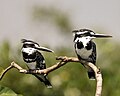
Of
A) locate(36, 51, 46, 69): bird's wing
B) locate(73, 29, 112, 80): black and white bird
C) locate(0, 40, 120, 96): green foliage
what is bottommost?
locate(0, 40, 120, 96): green foliage

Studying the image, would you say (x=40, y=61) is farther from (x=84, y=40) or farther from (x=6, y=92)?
(x=6, y=92)

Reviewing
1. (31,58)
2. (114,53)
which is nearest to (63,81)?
(114,53)

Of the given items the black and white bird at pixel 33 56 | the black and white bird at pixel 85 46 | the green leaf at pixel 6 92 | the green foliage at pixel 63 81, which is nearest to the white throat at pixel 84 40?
the black and white bird at pixel 85 46

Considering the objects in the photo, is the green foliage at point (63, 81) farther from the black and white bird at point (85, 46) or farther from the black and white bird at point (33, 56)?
the black and white bird at point (85, 46)

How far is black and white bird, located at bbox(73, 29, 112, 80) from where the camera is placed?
6.54 feet

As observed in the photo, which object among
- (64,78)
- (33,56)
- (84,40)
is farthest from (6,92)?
(64,78)

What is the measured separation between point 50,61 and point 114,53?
1009 mm

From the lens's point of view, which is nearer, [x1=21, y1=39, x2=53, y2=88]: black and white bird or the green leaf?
the green leaf

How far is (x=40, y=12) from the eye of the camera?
6.66m

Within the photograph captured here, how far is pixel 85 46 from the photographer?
2113 mm

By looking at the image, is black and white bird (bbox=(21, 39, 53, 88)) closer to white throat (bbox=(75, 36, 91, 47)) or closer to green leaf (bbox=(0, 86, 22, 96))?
white throat (bbox=(75, 36, 91, 47))

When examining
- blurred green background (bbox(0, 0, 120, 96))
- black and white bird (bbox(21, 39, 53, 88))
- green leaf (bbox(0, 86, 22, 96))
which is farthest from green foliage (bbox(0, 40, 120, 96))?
green leaf (bbox(0, 86, 22, 96))

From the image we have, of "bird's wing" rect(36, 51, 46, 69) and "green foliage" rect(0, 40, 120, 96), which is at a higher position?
"bird's wing" rect(36, 51, 46, 69)

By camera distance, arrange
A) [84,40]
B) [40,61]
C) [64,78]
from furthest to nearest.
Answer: [64,78]
[40,61]
[84,40]
